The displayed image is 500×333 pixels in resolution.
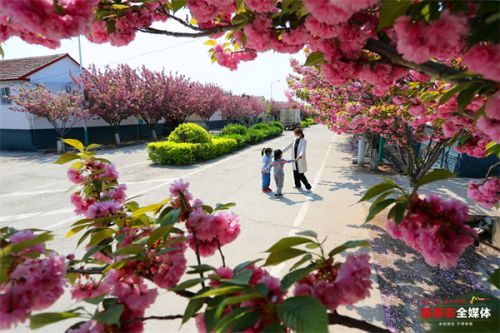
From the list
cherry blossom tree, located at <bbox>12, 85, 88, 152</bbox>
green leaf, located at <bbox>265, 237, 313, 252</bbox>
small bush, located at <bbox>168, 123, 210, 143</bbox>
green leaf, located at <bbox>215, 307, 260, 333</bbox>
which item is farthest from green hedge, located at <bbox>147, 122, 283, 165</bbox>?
green leaf, located at <bbox>215, 307, 260, 333</bbox>

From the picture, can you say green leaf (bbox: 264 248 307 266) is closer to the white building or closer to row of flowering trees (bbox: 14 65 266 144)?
row of flowering trees (bbox: 14 65 266 144)

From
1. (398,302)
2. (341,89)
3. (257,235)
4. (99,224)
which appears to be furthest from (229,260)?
(341,89)

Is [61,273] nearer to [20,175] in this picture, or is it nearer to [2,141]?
[20,175]

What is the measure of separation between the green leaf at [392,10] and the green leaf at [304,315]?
92cm

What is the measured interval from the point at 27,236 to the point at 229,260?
380 cm

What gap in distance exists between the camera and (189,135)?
1504cm

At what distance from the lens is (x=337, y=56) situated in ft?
4.75

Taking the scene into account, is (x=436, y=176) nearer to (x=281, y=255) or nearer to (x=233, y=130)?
(x=281, y=255)

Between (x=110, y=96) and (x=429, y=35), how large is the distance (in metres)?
22.4

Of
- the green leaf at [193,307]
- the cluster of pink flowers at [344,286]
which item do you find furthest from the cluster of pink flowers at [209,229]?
the cluster of pink flowers at [344,286]

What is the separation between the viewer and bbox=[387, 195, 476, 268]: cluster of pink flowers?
1.01m

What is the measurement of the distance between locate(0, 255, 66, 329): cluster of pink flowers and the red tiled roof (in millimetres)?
23579

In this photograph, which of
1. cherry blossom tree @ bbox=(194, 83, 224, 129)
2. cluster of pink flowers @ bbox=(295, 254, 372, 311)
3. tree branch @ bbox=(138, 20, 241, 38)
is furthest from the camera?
cherry blossom tree @ bbox=(194, 83, 224, 129)

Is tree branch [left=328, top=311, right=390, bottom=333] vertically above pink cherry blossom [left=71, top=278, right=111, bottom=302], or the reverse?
tree branch [left=328, top=311, right=390, bottom=333]
